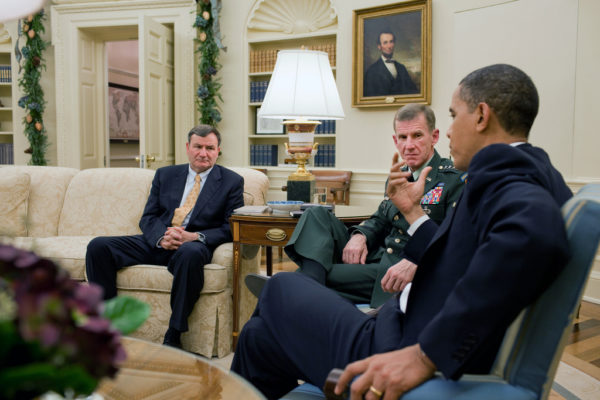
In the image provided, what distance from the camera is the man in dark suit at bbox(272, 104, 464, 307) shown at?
2172 millimetres

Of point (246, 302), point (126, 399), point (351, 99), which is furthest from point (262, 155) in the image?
point (126, 399)

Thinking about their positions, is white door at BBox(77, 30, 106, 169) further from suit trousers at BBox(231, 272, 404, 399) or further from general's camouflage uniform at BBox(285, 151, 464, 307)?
suit trousers at BBox(231, 272, 404, 399)

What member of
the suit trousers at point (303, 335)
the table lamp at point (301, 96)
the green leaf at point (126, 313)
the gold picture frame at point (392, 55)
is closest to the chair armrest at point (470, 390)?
the suit trousers at point (303, 335)

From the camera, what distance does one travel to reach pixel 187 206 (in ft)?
9.91

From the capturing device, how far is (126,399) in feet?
3.86

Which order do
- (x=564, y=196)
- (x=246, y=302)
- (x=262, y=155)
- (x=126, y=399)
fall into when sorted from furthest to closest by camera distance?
(x=262, y=155) → (x=246, y=302) → (x=126, y=399) → (x=564, y=196)

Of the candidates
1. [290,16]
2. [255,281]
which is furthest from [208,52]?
[255,281]

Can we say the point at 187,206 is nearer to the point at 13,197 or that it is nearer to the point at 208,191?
the point at 208,191

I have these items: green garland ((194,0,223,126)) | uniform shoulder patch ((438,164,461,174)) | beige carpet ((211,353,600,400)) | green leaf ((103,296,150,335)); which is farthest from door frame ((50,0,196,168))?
green leaf ((103,296,150,335))

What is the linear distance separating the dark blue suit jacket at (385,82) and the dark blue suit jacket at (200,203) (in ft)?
7.88

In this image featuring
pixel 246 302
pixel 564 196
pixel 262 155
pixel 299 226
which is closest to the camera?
pixel 564 196

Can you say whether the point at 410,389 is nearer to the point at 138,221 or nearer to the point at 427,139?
the point at 427,139

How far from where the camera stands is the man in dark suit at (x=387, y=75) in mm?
4898

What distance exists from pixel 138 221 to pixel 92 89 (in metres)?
3.60
